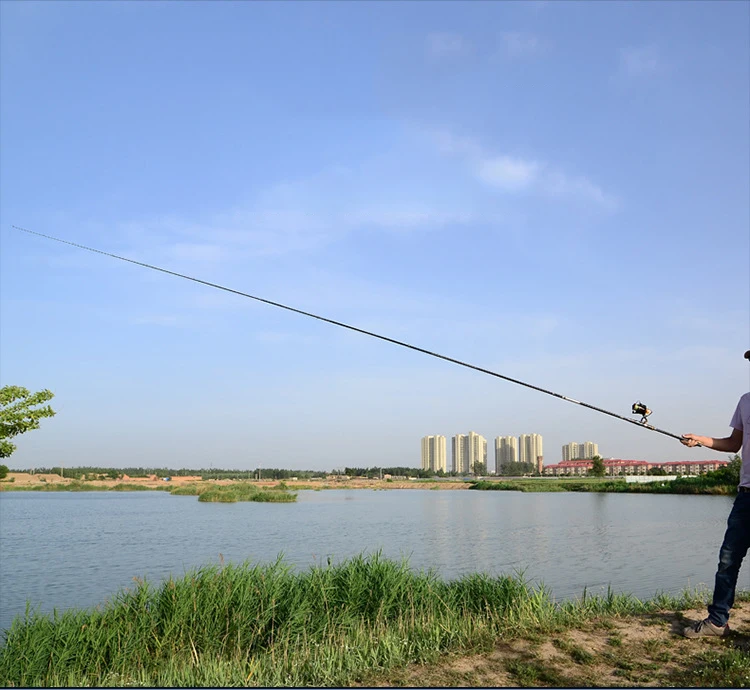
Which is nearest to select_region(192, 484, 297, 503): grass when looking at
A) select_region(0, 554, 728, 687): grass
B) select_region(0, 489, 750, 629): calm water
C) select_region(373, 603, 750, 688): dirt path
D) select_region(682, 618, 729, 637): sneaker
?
select_region(0, 489, 750, 629): calm water

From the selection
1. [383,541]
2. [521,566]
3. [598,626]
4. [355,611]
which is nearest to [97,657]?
[355,611]

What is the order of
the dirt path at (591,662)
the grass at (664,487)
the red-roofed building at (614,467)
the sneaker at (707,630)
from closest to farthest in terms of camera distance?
the dirt path at (591,662), the sneaker at (707,630), the grass at (664,487), the red-roofed building at (614,467)

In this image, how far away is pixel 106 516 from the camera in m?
43.3

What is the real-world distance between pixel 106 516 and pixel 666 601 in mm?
42096

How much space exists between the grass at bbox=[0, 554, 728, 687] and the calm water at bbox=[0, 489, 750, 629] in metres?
5.03

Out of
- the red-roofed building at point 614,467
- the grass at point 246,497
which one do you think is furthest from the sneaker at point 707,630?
the red-roofed building at point 614,467

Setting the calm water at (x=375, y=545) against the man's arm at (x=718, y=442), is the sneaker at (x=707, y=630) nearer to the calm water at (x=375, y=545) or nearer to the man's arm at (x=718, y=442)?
the man's arm at (x=718, y=442)

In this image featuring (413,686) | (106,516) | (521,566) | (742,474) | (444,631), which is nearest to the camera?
(413,686)

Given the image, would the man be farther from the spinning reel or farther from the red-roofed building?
the red-roofed building

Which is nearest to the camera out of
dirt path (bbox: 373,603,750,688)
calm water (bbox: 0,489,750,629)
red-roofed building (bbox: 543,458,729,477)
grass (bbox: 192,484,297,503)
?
dirt path (bbox: 373,603,750,688)

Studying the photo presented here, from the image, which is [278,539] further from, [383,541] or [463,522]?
[463,522]

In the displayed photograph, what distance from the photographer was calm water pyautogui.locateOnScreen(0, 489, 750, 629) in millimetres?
16391

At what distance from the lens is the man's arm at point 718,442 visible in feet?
18.0

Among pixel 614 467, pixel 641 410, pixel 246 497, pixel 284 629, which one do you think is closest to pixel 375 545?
pixel 284 629
